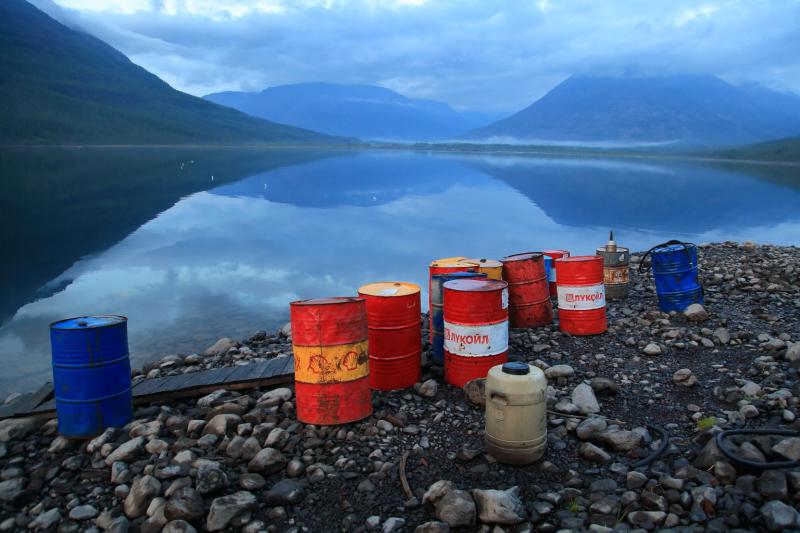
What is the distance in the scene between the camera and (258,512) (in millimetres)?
3867

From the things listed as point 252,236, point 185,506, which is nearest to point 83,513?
point 185,506

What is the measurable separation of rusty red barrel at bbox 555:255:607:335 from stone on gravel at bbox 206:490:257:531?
4724 mm

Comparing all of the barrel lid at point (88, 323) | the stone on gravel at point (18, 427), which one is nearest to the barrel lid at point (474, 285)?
the barrel lid at point (88, 323)

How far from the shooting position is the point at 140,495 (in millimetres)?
A: 3902

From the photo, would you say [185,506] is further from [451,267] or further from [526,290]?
[526,290]

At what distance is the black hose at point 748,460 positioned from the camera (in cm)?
378

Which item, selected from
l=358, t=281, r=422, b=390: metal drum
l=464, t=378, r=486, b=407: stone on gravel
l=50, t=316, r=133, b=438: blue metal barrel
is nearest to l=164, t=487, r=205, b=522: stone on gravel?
l=50, t=316, r=133, b=438: blue metal barrel

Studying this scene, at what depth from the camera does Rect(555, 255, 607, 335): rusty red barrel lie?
733 centimetres

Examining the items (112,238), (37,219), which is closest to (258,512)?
(112,238)

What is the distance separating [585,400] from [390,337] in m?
1.82

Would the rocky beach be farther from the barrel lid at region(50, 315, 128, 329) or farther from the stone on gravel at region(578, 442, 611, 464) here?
the barrel lid at region(50, 315, 128, 329)

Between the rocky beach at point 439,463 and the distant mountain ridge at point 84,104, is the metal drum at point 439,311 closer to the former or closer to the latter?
the rocky beach at point 439,463

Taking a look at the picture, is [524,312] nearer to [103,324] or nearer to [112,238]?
[103,324]

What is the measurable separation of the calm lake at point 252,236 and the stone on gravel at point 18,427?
8.63 feet
